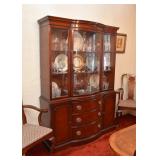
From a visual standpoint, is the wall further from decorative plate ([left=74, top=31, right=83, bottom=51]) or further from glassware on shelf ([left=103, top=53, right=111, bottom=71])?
glassware on shelf ([left=103, top=53, right=111, bottom=71])

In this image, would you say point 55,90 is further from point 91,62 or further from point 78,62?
point 91,62

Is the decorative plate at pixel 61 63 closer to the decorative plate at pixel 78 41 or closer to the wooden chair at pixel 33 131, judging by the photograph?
the decorative plate at pixel 78 41

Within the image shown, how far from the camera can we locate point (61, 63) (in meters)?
2.12

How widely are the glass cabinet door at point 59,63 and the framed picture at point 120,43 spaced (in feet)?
2.78

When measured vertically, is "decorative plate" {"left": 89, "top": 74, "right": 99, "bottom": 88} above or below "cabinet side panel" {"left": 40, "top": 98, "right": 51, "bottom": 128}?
above

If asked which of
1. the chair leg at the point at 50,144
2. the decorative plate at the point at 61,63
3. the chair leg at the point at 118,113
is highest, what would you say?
the decorative plate at the point at 61,63

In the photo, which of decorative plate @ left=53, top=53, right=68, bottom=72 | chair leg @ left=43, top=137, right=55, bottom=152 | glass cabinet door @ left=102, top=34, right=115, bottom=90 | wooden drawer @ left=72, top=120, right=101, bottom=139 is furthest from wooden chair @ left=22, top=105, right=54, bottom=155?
glass cabinet door @ left=102, top=34, right=115, bottom=90

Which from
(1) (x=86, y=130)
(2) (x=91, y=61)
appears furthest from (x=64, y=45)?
(1) (x=86, y=130)

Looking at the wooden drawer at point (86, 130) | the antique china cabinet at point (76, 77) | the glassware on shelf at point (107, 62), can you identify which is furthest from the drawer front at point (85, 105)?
the glassware on shelf at point (107, 62)

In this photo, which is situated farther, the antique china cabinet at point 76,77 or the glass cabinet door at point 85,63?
the glass cabinet door at point 85,63

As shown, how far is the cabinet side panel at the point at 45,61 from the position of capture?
1.98 meters

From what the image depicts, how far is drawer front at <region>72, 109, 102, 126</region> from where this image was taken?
2238 mm
